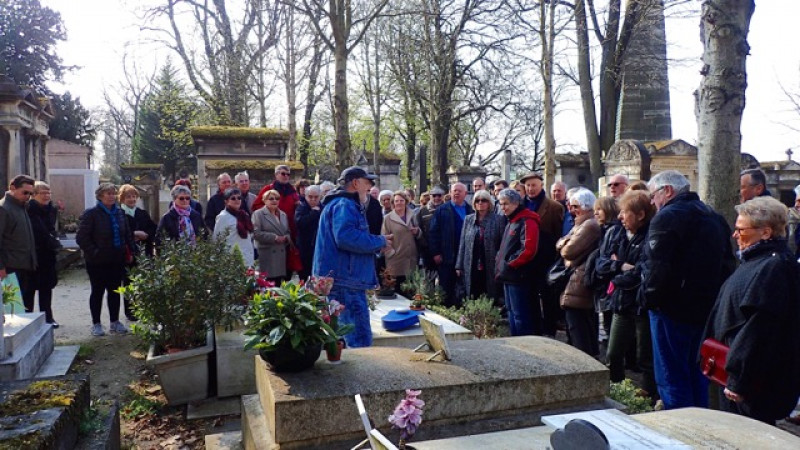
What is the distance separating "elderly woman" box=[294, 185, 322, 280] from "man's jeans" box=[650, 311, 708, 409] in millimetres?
4707

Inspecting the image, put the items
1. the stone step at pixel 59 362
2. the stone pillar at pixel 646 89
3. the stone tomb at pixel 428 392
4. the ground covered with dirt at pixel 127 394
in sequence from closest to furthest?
the stone tomb at pixel 428 392
the ground covered with dirt at pixel 127 394
the stone step at pixel 59 362
the stone pillar at pixel 646 89

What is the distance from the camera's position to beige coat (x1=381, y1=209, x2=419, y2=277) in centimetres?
859

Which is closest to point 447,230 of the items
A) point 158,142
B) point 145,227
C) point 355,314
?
point 355,314

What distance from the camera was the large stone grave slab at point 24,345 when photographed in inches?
186

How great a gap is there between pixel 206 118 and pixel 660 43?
1758 cm

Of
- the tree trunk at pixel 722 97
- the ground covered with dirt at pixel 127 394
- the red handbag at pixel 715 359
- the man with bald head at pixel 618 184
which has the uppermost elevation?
the tree trunk at pixel 722 97

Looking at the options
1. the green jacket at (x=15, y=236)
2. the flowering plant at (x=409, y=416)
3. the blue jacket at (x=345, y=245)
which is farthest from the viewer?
the green jacket at (x=15, y=236)

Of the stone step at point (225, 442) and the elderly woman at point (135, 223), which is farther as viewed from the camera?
the elderly woman at point (135, 223)

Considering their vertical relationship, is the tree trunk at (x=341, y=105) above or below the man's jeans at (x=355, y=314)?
above

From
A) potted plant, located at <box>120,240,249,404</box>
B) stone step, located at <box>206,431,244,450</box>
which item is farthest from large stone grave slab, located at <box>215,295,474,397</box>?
stone step, located at <box>206,431,244,450</box>

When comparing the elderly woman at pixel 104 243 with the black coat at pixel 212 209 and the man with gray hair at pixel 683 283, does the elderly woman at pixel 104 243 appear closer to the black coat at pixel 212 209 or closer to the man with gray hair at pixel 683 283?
the black coat at pixel 212 209

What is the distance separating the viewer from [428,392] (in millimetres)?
3348

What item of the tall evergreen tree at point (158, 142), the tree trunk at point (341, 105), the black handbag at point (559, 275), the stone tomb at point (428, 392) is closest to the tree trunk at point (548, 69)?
the tree trunk at point (341, 105)

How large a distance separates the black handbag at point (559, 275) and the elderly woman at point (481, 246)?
129 centimetres
